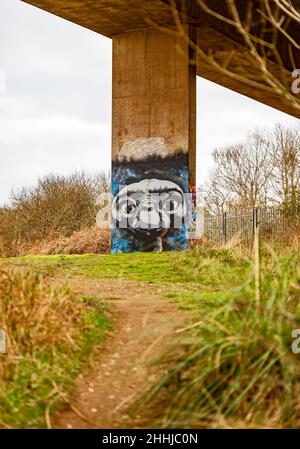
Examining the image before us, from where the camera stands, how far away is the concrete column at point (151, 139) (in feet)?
50.3

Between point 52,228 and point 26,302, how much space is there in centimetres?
1465

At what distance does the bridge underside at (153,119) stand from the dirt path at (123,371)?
9.41 metres

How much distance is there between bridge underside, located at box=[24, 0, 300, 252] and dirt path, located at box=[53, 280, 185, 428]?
9.41 m

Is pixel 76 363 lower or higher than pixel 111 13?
lower

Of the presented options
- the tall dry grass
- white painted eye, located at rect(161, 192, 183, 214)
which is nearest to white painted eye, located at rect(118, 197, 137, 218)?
white painted eye, located at rect(161, 192, 183, 214)

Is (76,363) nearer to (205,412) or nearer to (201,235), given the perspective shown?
(205,412)

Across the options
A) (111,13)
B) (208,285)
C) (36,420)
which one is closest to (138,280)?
(208,285)

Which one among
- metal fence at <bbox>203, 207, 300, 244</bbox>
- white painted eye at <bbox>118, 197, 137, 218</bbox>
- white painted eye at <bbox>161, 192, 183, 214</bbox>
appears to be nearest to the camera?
white painted eye at <bbox>161, 192, 183, 214</bbox>

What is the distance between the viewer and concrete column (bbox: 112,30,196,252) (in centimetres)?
1532

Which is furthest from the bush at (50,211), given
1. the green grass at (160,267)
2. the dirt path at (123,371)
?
the dirt path at (123,371)

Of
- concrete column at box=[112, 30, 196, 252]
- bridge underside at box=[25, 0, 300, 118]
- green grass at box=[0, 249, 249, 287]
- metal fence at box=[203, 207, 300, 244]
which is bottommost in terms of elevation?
green grass at box=[0, 249, 249, 287]

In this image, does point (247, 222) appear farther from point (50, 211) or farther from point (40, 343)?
point (40, 343)

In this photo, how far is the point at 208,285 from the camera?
7.57 m

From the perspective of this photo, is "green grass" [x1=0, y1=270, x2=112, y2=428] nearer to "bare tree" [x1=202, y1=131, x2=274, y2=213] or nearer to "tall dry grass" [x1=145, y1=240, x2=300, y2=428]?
"tall dry grass" [x1=145, y1=240, x2=300, y2=428]
